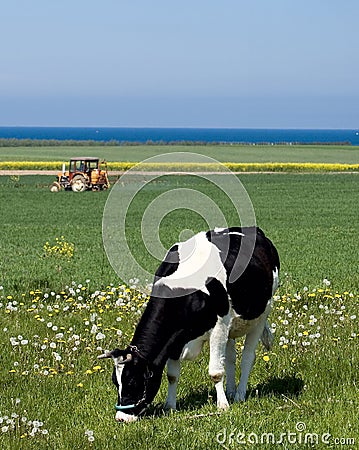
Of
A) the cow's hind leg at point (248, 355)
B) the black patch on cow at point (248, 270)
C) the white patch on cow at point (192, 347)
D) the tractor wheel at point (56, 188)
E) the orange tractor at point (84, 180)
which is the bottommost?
the tractor wheel at point (56, 188)

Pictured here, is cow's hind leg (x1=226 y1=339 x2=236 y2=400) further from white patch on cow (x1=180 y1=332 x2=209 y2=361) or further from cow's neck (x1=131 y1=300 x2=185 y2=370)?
cow's neck (x1=131 y1=300 x2=185 y2=370)

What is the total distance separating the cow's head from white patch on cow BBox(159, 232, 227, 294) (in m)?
0.78

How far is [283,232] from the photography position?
2770 centimetres

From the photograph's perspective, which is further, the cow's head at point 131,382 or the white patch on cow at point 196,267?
the white patch on cow at point 196,267

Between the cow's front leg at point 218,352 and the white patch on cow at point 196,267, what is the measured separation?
371mm

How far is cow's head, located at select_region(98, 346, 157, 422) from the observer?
22.7ft

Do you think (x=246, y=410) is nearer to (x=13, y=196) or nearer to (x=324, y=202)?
(x=324, y=202)

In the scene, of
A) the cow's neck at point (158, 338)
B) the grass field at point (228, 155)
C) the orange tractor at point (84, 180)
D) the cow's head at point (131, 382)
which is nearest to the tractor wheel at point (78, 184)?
the orange tractor at point (84, 180)

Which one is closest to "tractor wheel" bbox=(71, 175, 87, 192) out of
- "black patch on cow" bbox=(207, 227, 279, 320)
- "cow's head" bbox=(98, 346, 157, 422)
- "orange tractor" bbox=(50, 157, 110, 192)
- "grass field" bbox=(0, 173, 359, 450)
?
"orange tractor" bbox=(50, 157, 110, 192)

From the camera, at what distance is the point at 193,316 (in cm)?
736

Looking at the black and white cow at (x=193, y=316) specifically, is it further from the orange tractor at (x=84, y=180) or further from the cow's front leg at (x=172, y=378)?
the orange tractor at (x=84, y=180)

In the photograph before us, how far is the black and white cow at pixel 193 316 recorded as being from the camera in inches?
279

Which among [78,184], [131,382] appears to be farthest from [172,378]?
[78,184]

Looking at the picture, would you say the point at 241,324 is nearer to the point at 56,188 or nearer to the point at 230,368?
the point at 230,368
